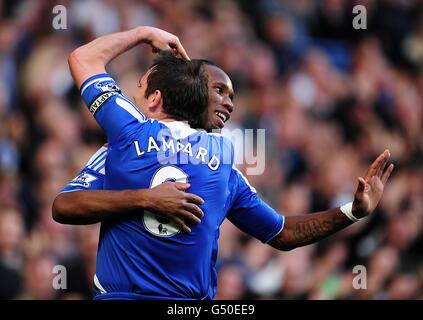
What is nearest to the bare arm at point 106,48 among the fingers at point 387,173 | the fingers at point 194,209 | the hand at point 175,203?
the hand at point 175,203

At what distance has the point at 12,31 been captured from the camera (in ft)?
26.5

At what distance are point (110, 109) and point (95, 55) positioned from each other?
35cm

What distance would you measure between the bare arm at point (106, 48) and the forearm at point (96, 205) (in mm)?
523

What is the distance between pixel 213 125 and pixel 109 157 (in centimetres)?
56

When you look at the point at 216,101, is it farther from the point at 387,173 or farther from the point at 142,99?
the point at 387,173

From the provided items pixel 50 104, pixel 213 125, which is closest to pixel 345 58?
pixel 50 104

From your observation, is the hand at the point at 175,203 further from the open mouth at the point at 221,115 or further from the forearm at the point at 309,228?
the forearm at the point at 309,228

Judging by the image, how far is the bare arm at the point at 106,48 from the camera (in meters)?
4.01

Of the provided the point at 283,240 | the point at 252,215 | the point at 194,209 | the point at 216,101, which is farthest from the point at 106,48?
the point at 283,240

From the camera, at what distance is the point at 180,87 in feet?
13.1

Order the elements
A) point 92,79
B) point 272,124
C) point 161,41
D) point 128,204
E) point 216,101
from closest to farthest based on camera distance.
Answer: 1. point 128,204
2. point 92,79
3. point 216,101
4. point 161,41
5. point 272,124

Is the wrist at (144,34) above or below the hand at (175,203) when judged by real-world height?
above

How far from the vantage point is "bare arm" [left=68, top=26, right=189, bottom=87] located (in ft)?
13.1

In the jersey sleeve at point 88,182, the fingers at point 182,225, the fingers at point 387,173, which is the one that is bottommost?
the fingers at point 182,225
